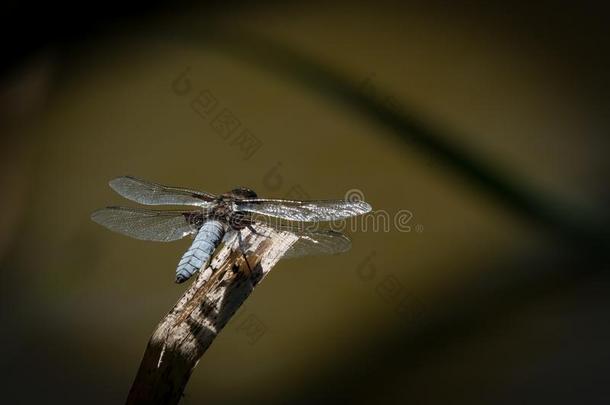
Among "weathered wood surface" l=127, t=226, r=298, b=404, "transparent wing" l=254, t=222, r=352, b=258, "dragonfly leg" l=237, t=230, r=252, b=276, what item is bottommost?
"weathered wood surface" l=127, t=226, r=298, b=404

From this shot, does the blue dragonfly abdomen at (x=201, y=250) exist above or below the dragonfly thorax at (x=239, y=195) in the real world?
below

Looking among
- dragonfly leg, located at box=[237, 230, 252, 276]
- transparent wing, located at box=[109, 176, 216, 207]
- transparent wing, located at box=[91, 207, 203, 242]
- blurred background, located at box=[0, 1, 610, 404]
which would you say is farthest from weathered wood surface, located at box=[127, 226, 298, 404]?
blurred background, located at box=[0, 1, 610, 404]

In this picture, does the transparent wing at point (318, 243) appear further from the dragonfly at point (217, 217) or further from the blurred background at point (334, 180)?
the blurred background at point (334, 180)

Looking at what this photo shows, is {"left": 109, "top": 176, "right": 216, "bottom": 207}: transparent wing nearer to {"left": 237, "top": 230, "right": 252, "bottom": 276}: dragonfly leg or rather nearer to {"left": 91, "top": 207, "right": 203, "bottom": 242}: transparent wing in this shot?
{"left": 91, "top": 207, "right": 203, "bottom": 242}: transparent wing

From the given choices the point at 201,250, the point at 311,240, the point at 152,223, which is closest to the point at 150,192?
the point at 152,223

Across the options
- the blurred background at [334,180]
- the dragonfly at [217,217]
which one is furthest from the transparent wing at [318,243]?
the blurred background at [334,180]

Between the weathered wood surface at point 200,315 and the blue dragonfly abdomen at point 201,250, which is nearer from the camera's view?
the weathered wood surface at point 200,315

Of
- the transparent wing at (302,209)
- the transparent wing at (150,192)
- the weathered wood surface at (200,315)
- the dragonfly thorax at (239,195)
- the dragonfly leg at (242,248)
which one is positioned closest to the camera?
the weathered wood surface at (200,315)

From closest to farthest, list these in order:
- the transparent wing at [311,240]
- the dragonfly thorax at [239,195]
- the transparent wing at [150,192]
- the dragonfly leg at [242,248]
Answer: the dragonfly leg at [242,248] < the transparent wing at [311,240] < the dragonfly thorax at [239,195] < the transparent wing at [150,192]
